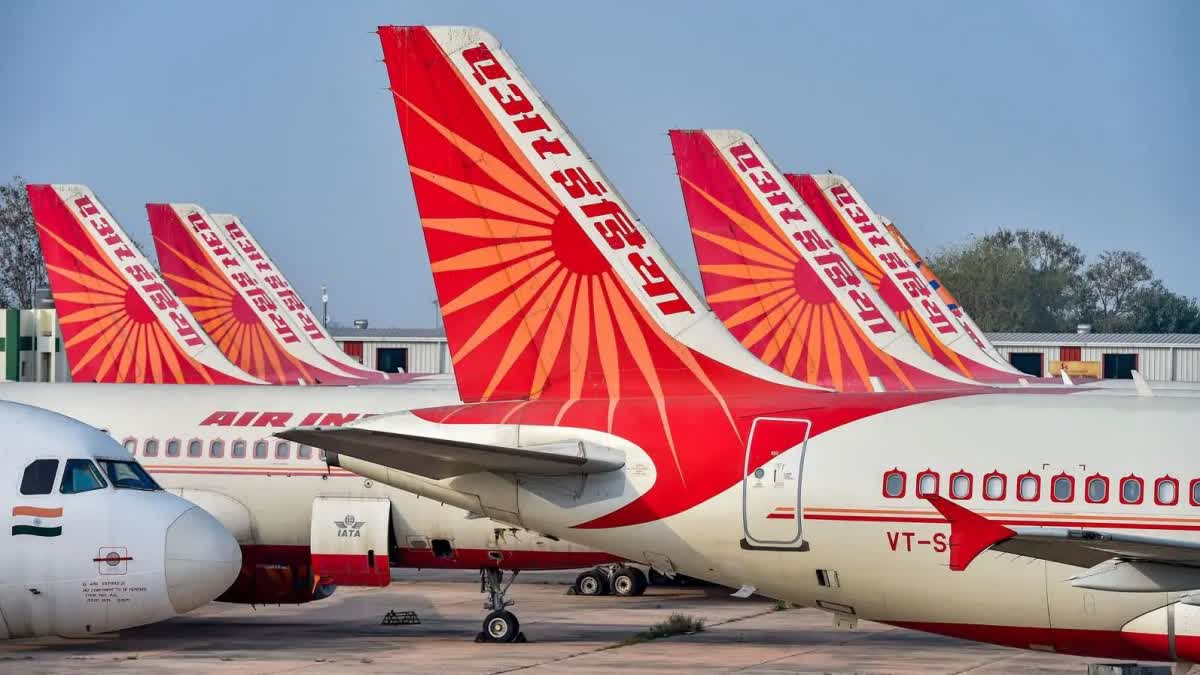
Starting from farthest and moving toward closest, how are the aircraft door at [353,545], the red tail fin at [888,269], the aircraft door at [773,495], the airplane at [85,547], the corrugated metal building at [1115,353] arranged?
the corrugated metal building at [1115,353], the red tail fin at [888,269], the aircraft door at [353,545], the airplane at [85,547], the aircraft door at [773,495]

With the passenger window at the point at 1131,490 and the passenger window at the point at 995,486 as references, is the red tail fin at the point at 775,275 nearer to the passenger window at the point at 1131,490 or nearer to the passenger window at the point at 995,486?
the passenger window at the point at 995,486

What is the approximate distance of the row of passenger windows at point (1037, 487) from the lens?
68.1 feet

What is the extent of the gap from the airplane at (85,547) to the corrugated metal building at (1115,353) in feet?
183

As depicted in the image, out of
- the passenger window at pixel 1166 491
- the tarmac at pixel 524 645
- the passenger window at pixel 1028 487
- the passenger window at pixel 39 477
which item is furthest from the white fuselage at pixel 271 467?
the passenger window at pixel 1166 491

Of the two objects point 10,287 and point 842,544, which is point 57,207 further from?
point 10,287

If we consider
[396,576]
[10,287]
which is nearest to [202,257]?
[396,576]

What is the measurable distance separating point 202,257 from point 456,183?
27.6 m

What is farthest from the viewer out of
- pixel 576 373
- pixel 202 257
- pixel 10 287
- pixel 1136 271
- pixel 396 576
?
pixel 1136 271

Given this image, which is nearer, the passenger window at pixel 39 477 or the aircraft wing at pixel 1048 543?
the aircraft wing at pixel 1048 543

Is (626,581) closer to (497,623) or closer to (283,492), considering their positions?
(497,623)

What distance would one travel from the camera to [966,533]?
18453 mm

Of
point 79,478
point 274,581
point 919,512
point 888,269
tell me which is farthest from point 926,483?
point 888,269

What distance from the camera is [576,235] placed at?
898 inches

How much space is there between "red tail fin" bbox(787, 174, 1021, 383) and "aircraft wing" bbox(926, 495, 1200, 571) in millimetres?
20180
